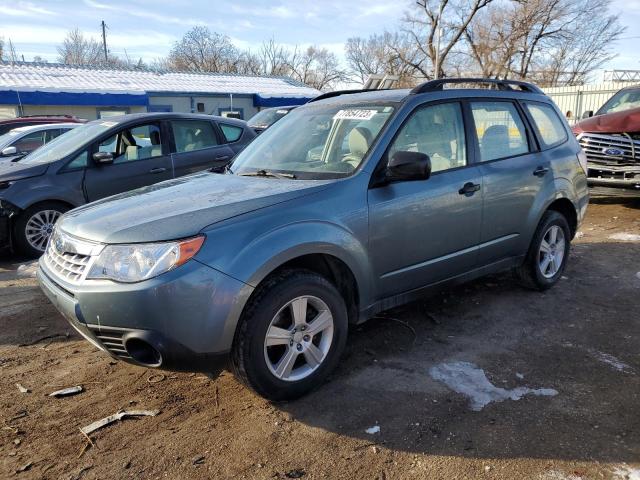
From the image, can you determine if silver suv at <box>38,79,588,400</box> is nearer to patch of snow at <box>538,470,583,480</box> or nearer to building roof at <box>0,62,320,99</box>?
patch of snow at <box>538,470,583,480</box>

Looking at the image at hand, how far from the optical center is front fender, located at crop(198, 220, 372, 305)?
2.64 meters

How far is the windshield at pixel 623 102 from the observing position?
955 centimetres

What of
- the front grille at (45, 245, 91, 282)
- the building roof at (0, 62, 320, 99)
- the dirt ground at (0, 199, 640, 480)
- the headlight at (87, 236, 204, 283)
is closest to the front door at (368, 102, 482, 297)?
the dirt ground at (0, 199, 640, 480)

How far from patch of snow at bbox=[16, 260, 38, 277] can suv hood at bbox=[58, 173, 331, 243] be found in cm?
284

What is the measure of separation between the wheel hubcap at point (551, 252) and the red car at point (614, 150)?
380cm

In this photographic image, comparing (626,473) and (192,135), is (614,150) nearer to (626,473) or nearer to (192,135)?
(192,135)

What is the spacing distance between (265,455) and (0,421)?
1.53 m

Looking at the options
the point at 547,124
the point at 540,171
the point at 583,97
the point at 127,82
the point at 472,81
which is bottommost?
the point at 540,171

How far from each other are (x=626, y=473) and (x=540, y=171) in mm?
2678

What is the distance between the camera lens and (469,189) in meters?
3.82

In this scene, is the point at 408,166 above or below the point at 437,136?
below

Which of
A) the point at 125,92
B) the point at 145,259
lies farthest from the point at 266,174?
the point at 125,92

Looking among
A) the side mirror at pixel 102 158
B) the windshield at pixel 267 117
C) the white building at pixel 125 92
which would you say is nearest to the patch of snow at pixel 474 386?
the side mirror at pixel 102 158

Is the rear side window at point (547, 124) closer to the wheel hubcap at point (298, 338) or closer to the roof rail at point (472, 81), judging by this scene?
the roof rail at point (472, 81)
